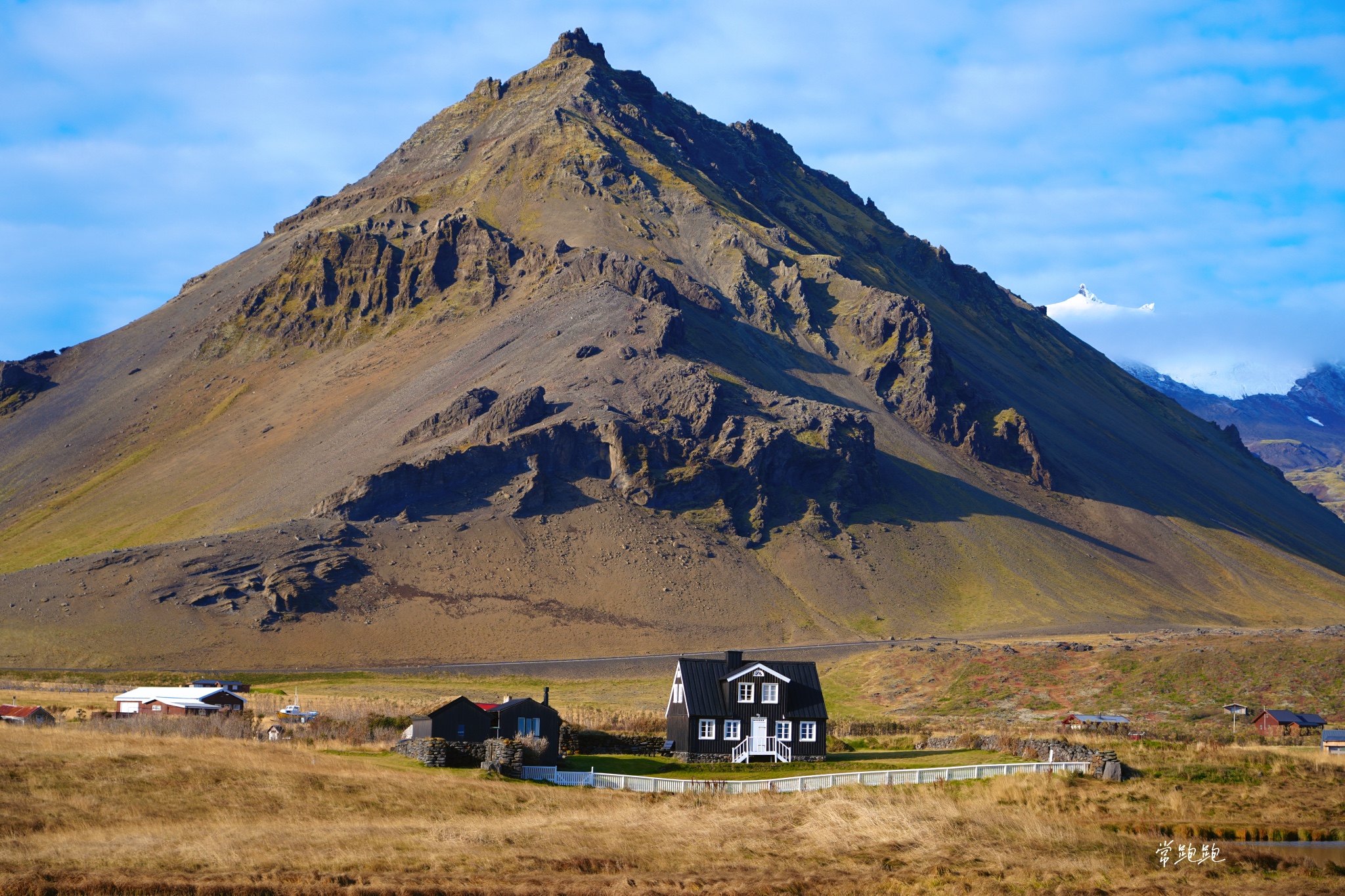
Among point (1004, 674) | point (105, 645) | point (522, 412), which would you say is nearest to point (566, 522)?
point (522, 412)

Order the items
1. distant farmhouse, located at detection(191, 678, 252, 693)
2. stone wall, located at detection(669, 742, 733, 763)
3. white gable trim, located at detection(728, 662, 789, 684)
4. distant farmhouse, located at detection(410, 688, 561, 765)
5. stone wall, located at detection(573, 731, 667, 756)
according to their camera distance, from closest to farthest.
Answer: distant farmhouse, located at detection(410, 688, 561, 765), stone wall, located at detection(669, 742, 733, 763), stone wall, located at detection(573, 731, 667, 756), white gable trim, located at detection(728, 662, 789, 684), distant farmhouse, located at detection(191, 678, 252, 693)

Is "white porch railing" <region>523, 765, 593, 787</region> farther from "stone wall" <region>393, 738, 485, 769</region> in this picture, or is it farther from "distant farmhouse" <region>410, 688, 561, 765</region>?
"distant farmhouse" <region>410, 688, 561, 765</region>

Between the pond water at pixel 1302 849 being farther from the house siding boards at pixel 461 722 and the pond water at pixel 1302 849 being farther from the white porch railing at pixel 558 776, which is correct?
the house siding boards at pixel 461 722

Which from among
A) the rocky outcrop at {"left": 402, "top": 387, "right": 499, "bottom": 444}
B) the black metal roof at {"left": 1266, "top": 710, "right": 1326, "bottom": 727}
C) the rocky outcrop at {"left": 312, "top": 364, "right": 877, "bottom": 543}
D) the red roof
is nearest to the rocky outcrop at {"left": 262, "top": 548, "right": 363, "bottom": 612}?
the rocky outcrop at {"left": 312, "top": 364, "right": 877, "bottom": 543}

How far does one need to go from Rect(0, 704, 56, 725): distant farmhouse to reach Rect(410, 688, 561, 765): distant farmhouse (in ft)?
63.7

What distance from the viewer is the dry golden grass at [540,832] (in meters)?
28.9

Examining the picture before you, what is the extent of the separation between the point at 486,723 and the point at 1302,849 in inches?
1288

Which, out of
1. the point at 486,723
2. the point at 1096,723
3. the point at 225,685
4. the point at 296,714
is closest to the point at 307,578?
the point at 225,685

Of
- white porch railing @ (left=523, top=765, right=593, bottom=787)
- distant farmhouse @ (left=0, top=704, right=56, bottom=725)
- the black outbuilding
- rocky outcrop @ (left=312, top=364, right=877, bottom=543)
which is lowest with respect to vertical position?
white porch railing @ (left=523, top=765, right=593, bottom=787)

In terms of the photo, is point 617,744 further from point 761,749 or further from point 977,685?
point 977,685

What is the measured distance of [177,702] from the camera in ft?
218

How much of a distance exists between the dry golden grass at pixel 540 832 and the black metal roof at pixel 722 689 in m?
13.6

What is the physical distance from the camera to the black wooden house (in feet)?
181

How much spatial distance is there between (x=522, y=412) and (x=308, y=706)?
83562 mm
